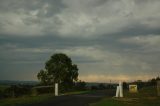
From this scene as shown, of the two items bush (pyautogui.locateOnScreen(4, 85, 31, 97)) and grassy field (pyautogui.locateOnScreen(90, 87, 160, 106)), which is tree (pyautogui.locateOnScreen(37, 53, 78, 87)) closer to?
bush (pyautogui.locateOnScreen(4, 85, 31, 97))

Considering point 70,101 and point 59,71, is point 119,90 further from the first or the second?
point 59,71

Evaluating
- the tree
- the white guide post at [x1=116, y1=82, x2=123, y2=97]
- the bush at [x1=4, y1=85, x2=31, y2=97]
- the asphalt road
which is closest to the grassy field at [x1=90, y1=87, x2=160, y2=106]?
the asphalt road

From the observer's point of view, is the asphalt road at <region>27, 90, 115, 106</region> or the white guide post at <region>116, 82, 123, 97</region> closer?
the asphalt road at <region>27, 90, 115, 106</region>

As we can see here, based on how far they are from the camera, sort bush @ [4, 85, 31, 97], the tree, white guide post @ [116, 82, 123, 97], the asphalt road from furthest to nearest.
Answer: the tree, bush @ [4, 85, 31, 97], white guide post @ [116, 82, 123, 97], the asphalt road

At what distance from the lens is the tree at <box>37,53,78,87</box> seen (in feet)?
171

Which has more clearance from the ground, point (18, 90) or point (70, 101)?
point (18, 90)

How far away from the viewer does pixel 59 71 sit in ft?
170

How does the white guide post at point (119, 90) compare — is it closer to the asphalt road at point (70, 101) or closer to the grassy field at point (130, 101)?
the grassy field at point (130, 101)

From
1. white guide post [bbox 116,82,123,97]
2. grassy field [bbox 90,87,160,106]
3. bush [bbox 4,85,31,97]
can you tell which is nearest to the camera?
grassy field [bbox 90,87,160,106]

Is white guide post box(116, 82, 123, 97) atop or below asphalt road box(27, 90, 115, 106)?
atop

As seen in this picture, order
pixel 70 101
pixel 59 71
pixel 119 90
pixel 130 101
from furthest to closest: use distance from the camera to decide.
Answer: pixel 59 71, pixel 119 90, pixel 130 101, pixel 70 101

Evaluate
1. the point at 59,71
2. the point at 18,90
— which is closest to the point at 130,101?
the point at 18,90

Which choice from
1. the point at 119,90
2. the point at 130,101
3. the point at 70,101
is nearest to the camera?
the point at 70,101

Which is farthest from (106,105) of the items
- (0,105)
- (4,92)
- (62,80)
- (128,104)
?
(62,80)
